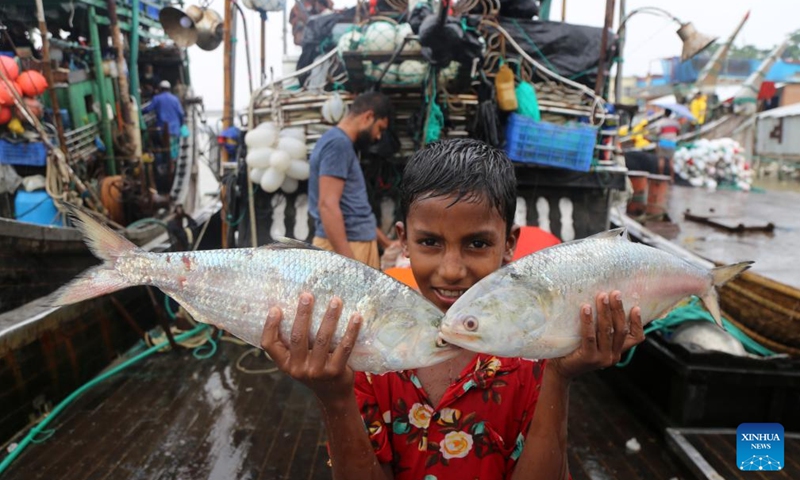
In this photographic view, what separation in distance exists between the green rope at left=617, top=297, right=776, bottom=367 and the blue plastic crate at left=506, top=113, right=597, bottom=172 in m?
1.99

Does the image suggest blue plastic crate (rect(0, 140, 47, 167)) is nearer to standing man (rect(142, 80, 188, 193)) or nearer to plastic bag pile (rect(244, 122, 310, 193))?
plastic bag pile (rect(244, 122, 310, 193))

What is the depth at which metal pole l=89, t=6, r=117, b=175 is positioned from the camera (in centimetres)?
879

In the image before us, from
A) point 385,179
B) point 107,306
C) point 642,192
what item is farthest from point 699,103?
point 107,306

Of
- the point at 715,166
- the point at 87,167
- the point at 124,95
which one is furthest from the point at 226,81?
the point at 715,166

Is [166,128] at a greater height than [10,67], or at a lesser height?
lesser

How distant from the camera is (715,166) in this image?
18.1 meters

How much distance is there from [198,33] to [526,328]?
777 cm

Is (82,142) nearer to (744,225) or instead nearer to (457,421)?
(457,421)

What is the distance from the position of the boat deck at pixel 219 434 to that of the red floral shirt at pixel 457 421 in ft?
6.85

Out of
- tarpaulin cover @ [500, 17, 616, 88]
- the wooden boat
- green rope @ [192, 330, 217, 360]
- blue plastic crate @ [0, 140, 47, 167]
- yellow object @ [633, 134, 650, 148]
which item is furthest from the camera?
yellow object @ [633, 134, 650, 148]

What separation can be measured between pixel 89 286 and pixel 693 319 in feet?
13.8

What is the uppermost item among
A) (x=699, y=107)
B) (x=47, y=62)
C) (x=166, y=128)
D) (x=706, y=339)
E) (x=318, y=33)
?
(x=318, y=33)

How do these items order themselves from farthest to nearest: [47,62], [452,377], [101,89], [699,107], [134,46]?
[699,107] → [134,46] → [101,89] → [47,62] → [452,377]

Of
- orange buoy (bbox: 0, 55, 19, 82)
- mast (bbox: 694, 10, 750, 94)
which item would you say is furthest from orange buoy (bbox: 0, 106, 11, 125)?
mast (bbox: 694, 10, 750, 94)
